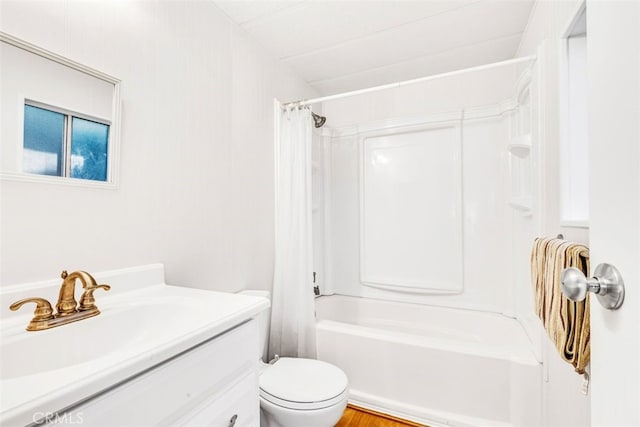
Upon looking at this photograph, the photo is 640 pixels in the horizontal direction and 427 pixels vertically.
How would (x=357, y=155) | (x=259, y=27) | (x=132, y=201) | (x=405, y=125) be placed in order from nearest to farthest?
(x=132, y=201)
(x=259, y=27)
(x=405, y=125)
(x=357, y=155)

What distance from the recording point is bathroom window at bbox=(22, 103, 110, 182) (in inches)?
34.4

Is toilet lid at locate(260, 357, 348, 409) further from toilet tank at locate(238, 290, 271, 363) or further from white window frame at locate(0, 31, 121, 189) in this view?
white window frame at locate(0, 31, 121, 189)

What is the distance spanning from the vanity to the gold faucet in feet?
0.07

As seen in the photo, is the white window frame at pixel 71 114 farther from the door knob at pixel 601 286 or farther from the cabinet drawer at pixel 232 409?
the door knob at pixel 601 286

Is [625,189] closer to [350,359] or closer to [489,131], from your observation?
[350,359]

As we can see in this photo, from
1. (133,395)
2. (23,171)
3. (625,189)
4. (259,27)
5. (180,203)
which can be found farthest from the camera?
(259,27)

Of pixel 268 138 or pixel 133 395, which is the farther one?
pixel 268 138

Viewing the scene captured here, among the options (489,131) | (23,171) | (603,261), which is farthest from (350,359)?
(489,131)

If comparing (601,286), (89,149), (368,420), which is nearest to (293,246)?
(368,420)

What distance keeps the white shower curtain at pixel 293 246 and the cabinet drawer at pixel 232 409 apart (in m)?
0.92

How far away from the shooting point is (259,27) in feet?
5.82

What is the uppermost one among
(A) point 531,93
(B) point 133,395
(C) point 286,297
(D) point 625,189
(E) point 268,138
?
(A) point 531,93

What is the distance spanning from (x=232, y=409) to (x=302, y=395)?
524mm

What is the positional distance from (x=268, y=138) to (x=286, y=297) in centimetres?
106
